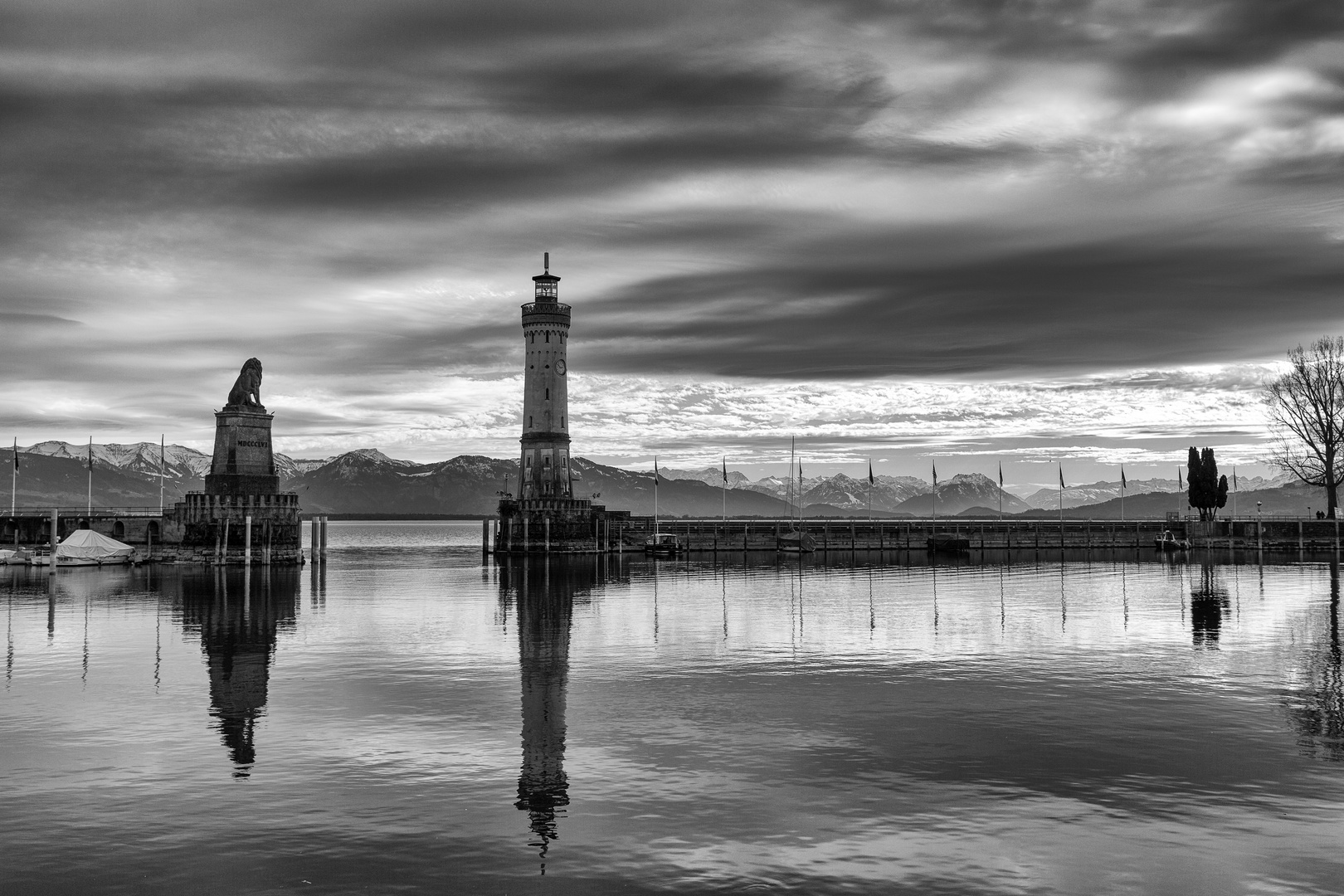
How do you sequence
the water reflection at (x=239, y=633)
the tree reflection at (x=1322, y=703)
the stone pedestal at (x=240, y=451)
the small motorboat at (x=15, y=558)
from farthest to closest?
the stone pedestal at (x=240, y=451) < the small motorboat at (x=15, y=558) < the water reflection at (x=239, y=633) < the tree reflection at (x=1322, y=703)

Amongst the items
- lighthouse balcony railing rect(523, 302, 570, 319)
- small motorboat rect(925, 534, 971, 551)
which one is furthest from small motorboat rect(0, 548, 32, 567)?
small motorboat rect(925, 534, 971, 551)

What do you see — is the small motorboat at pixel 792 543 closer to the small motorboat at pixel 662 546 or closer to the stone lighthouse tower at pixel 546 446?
the small motorboat at pixel 662 546

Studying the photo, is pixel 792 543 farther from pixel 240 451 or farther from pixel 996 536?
pixel 240 451

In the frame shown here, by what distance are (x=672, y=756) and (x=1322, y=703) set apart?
2057 centimetres

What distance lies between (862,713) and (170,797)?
18313 mm

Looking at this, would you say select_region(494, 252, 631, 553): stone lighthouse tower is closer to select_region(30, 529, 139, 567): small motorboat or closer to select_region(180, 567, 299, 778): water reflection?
select_region(180, 567, 299, 778): water reflection

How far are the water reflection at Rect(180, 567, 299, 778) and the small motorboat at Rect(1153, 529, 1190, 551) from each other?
105453 millimetres

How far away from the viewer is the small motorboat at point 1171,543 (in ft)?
456

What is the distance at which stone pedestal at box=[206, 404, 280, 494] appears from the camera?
10062 centimetres

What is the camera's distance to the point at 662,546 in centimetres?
12300

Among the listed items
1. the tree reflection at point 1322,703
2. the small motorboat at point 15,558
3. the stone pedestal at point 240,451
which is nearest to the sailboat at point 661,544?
the stone pedestal at point 240,451

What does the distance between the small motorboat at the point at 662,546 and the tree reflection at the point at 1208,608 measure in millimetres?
54179

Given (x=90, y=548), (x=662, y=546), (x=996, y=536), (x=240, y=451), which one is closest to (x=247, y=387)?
(x=240, y=451)

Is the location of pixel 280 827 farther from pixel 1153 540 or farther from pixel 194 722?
pixel 1153 540
